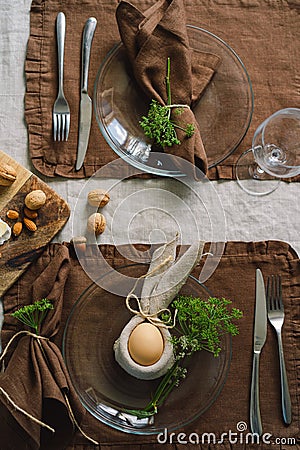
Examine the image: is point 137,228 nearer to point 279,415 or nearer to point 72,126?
point 72,126

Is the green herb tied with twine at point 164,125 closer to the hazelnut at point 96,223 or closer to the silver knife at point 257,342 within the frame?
the hazelnut at point 96,223

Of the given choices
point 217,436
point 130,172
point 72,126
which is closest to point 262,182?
point 130,172

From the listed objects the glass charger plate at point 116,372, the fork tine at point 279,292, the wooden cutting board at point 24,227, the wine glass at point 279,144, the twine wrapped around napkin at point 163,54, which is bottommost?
the glass charger plate at point 116,372

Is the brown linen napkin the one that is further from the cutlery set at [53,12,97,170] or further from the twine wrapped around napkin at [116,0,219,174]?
the twine wrapped around napkin at [116,0,219,174]

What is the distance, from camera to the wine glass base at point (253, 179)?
1.16 metres

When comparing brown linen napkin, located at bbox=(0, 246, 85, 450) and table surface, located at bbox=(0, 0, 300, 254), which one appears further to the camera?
table surface, located at bbox=(0, 0, 300, 254)

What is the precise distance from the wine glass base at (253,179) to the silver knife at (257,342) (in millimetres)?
154

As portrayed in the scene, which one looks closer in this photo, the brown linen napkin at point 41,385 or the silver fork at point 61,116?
the brown linen napkin at point 41,385

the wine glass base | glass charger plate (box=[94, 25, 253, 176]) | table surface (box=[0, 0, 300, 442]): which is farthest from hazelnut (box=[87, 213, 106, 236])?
the wine glass base

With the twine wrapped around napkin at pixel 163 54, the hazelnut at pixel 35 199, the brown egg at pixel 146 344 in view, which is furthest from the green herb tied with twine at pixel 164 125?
the brown egg at pixel 146 344

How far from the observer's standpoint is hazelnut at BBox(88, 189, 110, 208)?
1.11 m

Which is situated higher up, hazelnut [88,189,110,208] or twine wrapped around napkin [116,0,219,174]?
twine wrapped around napkin [116,0,219,174]

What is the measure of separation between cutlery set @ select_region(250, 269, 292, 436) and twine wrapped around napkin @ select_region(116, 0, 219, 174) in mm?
253

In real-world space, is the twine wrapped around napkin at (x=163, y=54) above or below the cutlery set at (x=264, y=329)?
above
